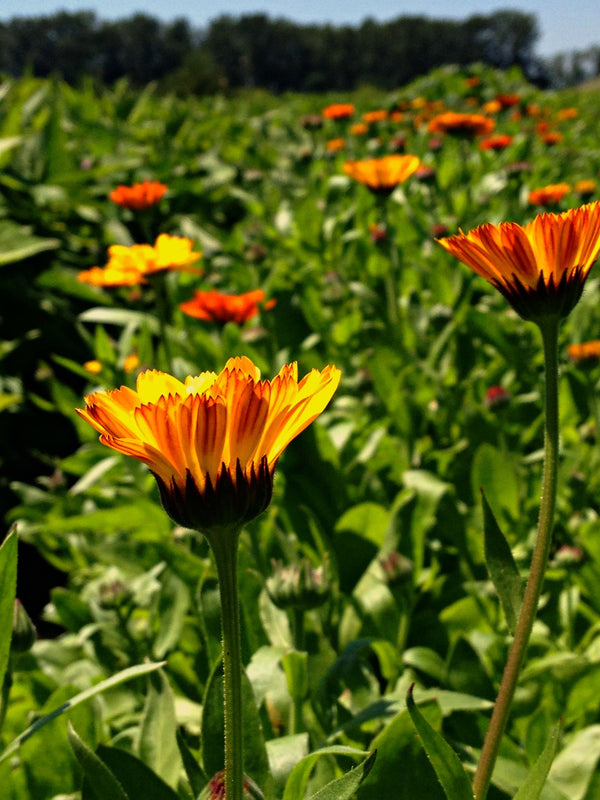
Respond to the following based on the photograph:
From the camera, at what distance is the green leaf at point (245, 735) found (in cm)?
77

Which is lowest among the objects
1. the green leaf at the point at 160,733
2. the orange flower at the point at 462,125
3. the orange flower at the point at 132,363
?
the green leaf at the point at 160,733

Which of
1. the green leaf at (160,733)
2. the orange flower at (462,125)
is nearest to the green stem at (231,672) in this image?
the green leaf at (160,733)

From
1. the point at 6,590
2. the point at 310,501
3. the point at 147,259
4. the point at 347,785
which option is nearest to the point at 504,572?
the point at 347,785

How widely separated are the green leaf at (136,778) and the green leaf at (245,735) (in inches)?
2.3

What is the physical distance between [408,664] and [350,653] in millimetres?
243

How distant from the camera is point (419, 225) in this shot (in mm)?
2666

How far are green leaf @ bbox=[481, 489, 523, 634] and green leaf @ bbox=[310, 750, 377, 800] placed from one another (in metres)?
0.18

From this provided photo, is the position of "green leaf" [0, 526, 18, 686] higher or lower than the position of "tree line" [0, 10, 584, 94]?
lower

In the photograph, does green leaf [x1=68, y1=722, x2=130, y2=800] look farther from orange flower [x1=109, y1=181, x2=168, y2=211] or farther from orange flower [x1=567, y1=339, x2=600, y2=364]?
orange flower [x1=109, y1=181, x2=168, y2=211]

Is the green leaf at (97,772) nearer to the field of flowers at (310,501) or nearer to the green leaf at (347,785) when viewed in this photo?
the field of flowers at (310,501)

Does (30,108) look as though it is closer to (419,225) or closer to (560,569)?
(419,225)

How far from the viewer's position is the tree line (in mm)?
40656

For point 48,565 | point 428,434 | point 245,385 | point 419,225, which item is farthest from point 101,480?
point 245,385

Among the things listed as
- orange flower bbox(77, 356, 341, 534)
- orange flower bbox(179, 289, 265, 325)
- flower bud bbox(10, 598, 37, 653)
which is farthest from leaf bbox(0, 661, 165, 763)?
orange flower bbox(179, 289, 265, 325)
